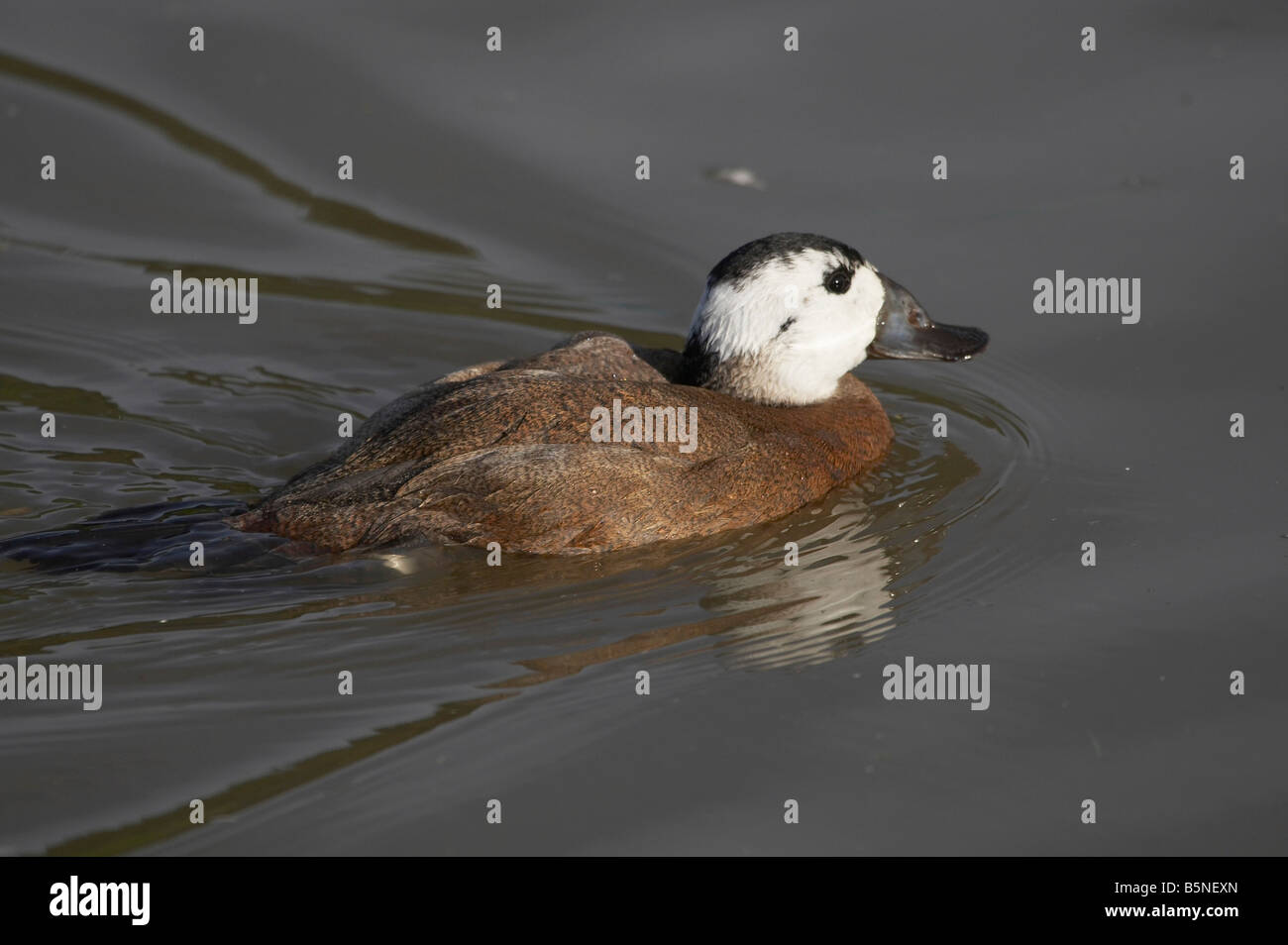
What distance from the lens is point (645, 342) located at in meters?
9.82

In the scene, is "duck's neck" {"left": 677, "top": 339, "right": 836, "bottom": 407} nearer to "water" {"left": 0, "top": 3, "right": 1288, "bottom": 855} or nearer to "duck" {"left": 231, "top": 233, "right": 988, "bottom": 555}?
"duck" {"left": 231, "top": 233, "right": 988, "bottom": 555}

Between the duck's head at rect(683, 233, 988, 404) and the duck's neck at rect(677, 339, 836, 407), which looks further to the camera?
the duck's neck at rect(677, 339, 836, 407)

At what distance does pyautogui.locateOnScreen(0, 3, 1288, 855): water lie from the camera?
5652mm

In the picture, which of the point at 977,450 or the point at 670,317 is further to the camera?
the point at 670,317

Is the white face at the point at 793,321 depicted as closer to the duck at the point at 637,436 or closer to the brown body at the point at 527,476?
the duck at the point at 637,436

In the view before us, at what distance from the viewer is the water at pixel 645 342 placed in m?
5.65

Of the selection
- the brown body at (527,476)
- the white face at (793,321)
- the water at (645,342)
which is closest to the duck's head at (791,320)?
the white face at (793,321)

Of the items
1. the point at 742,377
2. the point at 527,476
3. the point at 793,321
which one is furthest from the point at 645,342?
the point at 527,476

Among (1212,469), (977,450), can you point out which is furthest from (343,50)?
(1212,469)

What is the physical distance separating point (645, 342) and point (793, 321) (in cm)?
197

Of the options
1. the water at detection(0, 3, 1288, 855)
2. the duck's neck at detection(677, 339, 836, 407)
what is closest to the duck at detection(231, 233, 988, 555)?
the duck's neck at detection(677, 339, 836, 407)

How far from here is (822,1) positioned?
11844 mm
